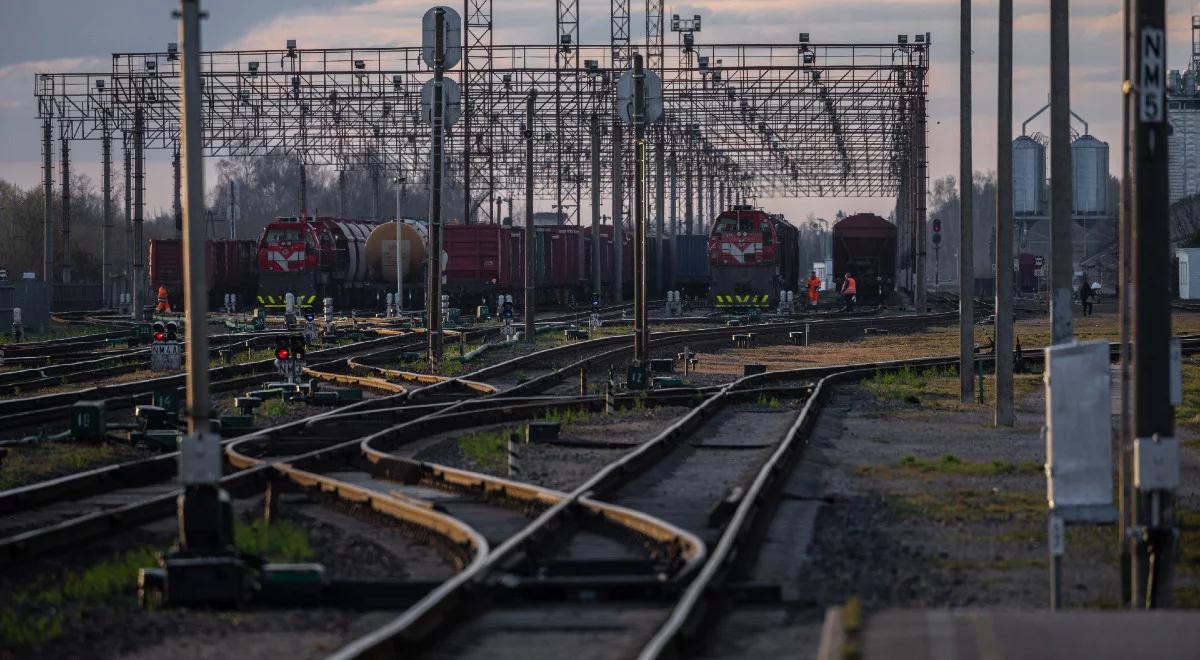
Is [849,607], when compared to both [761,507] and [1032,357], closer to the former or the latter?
[761,507]

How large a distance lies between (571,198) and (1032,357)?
6204 cm

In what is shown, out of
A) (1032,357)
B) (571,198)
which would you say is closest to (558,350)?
(1032,357)

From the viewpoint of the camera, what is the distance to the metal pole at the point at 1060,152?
1655cm

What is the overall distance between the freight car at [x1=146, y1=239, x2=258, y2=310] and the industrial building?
225 feet

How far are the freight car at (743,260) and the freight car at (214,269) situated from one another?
17.2m

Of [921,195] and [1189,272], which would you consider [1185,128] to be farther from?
[921,195]

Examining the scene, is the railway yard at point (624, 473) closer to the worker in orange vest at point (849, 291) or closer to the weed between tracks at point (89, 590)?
the weed between tracks at point (89, 590)

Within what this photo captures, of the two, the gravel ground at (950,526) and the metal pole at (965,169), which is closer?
the gravel ground at (950,526)

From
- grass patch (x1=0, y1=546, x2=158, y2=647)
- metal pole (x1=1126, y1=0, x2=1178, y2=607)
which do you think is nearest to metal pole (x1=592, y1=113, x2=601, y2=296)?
grass patch (x1=0, y1=546, x2=158, y2=647)

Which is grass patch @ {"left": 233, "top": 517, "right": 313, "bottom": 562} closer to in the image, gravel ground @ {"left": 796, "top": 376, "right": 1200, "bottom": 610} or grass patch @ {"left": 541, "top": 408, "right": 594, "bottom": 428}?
gravel ground @ {"left": 796, "top": 376, "right": 1200, "bottom": 610}

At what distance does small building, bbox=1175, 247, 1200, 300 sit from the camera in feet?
294

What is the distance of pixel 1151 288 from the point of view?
379 inches

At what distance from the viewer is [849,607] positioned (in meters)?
6.72

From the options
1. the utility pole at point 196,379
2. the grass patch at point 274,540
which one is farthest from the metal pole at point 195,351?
the grass patch at point 274,540
